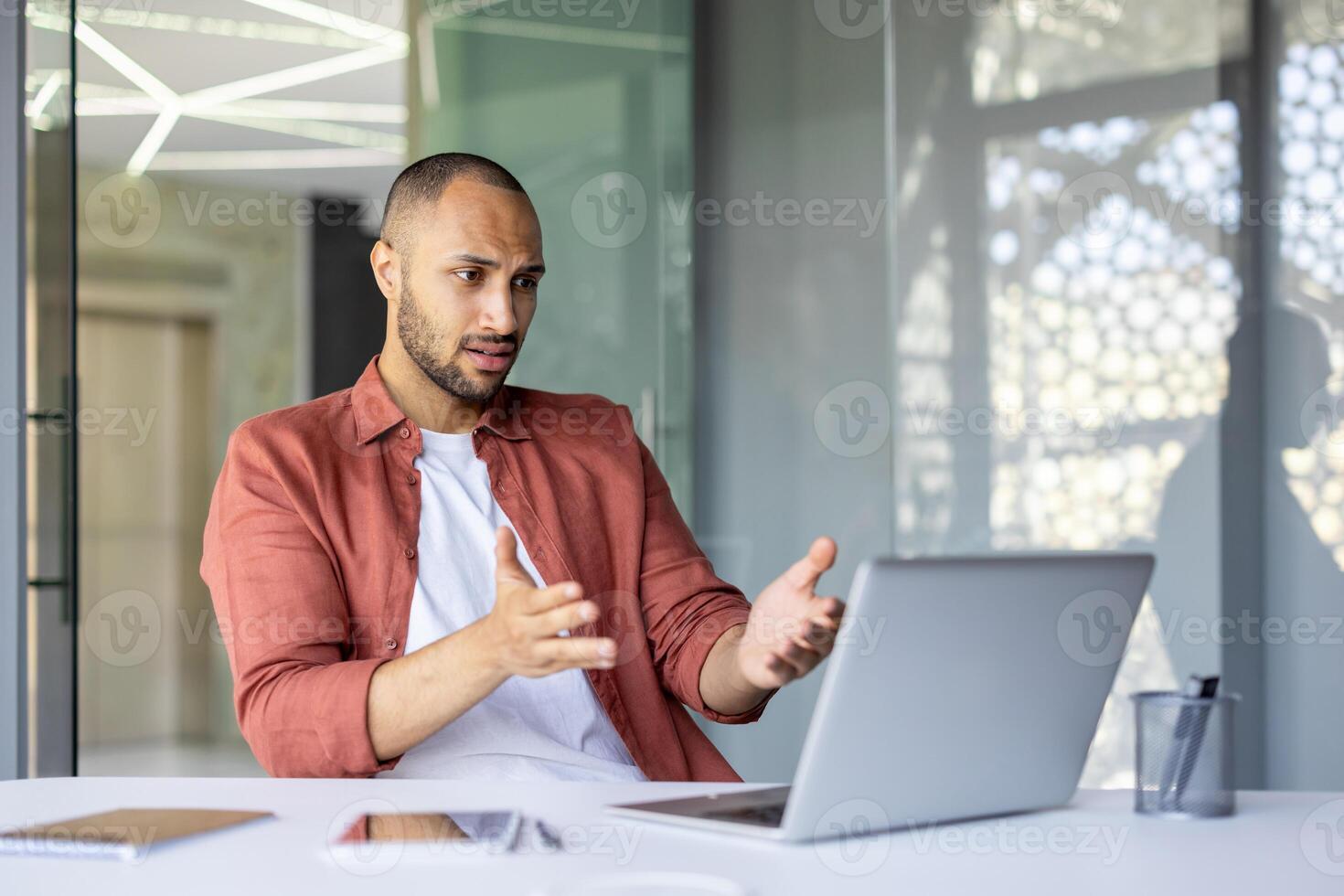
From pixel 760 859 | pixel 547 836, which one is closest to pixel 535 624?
pixel 547 836

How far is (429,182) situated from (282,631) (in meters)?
0.67

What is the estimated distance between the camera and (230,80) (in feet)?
10.3

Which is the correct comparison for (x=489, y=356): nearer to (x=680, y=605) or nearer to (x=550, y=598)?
(x=680, y=605)

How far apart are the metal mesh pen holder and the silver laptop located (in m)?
0.05

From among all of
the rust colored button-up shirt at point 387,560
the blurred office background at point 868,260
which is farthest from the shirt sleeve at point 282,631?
the blurred office background at point 868,260

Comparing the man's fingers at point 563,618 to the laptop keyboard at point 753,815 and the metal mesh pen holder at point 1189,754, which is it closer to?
the laptop keyboard at point 753,815

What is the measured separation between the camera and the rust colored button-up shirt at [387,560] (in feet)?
5.04

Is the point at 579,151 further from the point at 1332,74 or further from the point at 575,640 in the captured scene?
the point at 575,640

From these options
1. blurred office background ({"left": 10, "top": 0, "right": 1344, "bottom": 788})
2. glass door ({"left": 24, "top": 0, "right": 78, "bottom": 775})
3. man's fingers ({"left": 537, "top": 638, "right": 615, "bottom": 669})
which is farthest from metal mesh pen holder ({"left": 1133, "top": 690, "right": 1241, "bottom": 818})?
→ glass door ({"left": 24, "top": 0, "right": 78, "bottom": 775})

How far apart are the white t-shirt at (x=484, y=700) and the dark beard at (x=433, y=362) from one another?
0.22 ft

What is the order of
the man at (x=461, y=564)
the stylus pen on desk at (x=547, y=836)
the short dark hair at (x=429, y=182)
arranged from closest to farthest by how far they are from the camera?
the stylus pen on desk at (x=547, y=836), the man at (x=461, y=564), the short dark hair at (x=429, y=182)

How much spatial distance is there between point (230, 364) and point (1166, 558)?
183 inches

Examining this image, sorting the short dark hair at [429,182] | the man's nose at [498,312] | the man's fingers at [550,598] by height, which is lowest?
the man's fingers at [550,598]

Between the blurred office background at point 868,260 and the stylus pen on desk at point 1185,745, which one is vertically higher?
the blurred office background at point 868,260
